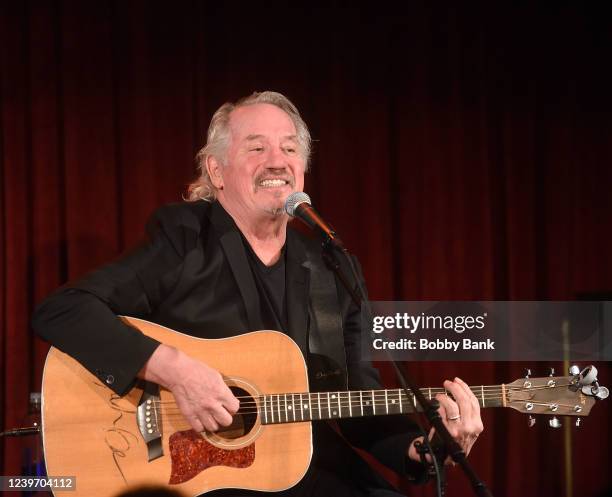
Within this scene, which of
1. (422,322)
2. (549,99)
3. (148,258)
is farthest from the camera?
(549,99)

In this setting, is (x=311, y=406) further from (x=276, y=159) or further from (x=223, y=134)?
(x=223, y=134)

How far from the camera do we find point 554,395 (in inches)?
101

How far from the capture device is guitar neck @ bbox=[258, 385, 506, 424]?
8.32 feet

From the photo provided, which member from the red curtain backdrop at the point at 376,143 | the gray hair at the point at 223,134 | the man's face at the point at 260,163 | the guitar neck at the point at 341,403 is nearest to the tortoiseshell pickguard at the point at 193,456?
the guitar neck at the point at 341,403

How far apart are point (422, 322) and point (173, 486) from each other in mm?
2764

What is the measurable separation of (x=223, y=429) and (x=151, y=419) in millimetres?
248

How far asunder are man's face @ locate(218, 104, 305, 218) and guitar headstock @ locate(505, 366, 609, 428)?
114 cm

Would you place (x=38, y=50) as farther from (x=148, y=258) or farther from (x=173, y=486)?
(x=173, y=486)

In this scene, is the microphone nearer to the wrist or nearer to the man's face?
the man's face

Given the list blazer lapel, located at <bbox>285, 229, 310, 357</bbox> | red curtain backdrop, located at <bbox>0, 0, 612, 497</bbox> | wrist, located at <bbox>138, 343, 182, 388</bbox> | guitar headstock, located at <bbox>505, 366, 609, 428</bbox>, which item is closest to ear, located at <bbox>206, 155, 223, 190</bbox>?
blazer lapel, located at <bbox>285, 229, 310, 357</bbox>

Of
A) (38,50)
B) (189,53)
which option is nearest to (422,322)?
(189,53)

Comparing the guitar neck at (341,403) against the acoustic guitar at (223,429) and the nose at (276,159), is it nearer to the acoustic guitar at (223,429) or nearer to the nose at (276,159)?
the acoustic guitar at (223,429)

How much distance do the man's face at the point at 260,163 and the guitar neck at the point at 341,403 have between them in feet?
2.57

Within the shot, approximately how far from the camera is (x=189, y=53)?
4.48 meters
